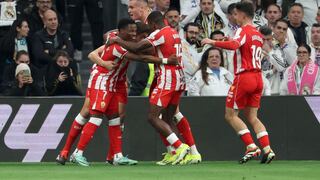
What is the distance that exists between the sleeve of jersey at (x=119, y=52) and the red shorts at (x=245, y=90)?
167cm

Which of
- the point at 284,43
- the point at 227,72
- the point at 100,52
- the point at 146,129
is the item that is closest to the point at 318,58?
the point at 284,43

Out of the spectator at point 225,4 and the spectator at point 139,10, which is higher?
the spectator at point 139,10

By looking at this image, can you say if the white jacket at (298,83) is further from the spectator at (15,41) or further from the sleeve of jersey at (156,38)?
the spectator at (15,41)

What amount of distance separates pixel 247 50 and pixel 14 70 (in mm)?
5132

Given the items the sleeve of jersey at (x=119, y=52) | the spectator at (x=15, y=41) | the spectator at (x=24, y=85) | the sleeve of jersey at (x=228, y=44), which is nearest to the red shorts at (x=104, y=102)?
the sleeve of jersey at (x=119, y=52)

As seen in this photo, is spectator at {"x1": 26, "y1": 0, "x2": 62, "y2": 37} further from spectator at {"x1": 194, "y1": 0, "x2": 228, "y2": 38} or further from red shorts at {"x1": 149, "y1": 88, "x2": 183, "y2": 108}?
red shorts at {"x1": 149, "y1": 88, "x2": 183, "y2": 108}

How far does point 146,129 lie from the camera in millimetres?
17938

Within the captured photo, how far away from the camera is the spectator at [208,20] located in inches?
782

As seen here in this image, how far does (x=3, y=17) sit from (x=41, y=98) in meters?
3.21

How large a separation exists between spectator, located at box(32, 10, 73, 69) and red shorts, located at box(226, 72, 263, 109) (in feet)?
15.0

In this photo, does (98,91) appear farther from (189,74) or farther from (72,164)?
(189,74)

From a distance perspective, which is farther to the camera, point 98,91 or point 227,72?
point 227,72

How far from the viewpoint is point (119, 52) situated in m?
16.1

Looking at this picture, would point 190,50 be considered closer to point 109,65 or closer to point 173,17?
point 173,17
